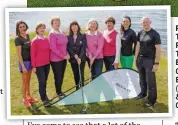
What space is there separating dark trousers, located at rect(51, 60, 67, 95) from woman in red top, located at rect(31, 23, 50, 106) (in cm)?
4

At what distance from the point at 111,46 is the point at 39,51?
17.8 inches

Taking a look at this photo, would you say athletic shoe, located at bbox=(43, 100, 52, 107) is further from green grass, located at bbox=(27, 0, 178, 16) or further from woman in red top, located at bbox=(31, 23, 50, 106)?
green grass, located at bbox=(27, 0, 178, 16)

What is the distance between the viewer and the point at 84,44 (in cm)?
275

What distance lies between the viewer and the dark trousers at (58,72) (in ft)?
9.06

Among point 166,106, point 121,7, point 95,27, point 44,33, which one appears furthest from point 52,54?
point 166,106

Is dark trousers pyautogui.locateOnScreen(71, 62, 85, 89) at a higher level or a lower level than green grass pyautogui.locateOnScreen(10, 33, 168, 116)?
higher

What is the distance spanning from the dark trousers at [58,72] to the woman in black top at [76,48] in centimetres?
6

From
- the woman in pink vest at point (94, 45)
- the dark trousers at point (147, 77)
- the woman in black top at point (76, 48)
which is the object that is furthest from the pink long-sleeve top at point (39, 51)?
the dark trousers at point (147, 77)

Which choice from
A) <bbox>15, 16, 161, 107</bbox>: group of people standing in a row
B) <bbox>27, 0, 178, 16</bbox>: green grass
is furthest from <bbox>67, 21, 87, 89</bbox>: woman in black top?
<bbox>27, 0, 178, 16</bbox>: green grass

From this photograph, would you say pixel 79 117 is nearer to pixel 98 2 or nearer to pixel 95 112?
pixel 95 112

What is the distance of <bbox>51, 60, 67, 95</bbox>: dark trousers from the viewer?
276cm

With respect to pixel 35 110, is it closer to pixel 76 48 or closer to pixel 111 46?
pixel 76 48

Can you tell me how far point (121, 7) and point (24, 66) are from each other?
0.71 meters

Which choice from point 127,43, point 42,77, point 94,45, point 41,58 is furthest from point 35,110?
point 127,43
